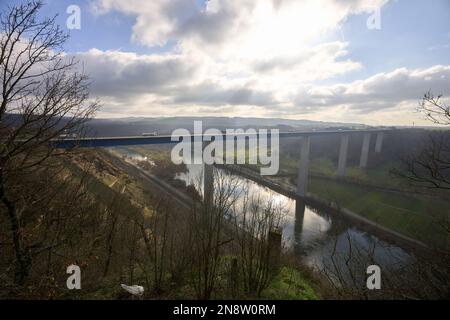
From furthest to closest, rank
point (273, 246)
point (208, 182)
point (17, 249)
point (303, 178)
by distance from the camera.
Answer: point (303, 178)
point (208, 182)
point (273, 246)
point (17, 249)

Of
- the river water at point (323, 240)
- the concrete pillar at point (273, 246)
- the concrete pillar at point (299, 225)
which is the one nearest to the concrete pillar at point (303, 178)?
the concrete pillar at point (299, 225)

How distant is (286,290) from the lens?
984 cm

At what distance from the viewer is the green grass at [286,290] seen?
885cm

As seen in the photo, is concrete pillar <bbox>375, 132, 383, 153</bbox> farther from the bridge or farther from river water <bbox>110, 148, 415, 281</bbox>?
river water <bbox>110, 148, 415, 281</bbox>

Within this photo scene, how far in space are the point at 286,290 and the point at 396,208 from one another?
3273cm

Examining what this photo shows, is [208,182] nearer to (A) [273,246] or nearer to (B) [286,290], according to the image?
(B) [286,290]

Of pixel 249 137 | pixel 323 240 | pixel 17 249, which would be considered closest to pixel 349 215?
pixel 323 240

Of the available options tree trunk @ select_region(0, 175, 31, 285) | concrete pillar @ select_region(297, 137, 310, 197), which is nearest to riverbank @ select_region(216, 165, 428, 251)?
concrete pillar @ select_region(297, 137, 310, 197)

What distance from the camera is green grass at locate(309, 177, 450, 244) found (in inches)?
1177

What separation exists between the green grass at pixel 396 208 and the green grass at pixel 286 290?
21093 millimetres

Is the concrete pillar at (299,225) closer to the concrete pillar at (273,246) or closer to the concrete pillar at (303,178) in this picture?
the concrete pillar at (303,178)

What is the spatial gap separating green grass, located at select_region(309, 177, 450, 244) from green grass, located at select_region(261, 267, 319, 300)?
2109 centimetres
